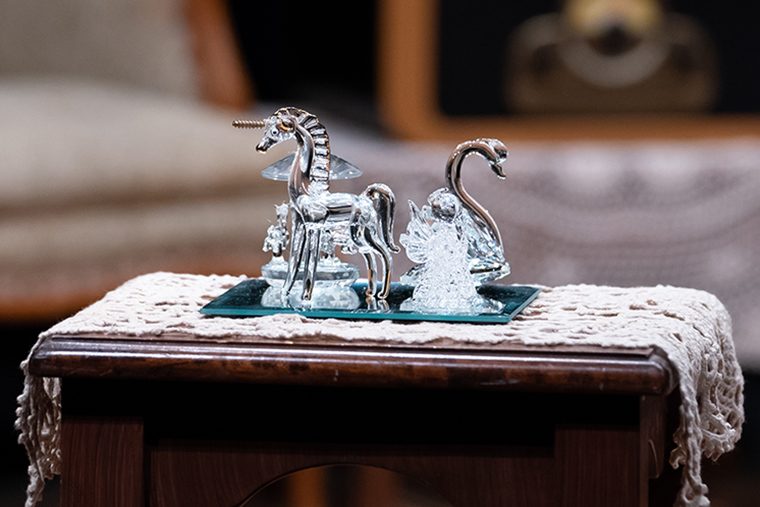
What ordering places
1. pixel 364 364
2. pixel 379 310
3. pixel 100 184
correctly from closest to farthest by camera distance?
pixel 364 364 → pixel 379 310 → pixel 100 184

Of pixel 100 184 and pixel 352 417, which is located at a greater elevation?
pixel 100 184

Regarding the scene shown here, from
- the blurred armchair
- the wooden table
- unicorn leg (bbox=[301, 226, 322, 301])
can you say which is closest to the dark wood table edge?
the wooden table

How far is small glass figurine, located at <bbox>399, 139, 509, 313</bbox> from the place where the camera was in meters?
0.97

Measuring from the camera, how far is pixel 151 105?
205 centimetres

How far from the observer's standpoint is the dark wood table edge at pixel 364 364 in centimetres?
78

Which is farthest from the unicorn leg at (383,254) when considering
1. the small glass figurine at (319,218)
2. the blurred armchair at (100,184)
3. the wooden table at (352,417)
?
the blurred armchair at (100,184)

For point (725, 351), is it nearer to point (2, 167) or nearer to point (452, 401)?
point (452, 401)

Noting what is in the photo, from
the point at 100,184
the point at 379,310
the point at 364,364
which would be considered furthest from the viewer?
the point at 100,184

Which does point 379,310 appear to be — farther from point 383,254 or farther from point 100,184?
point 100,184

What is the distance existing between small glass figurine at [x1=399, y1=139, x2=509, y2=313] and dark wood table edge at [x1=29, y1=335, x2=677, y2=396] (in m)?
0.15

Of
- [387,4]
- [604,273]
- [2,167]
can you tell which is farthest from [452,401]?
[387,4]

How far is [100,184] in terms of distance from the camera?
1.82 metres

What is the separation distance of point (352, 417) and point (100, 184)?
1.10 m

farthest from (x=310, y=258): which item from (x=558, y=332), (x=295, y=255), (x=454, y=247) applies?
(x=558, y=332)
